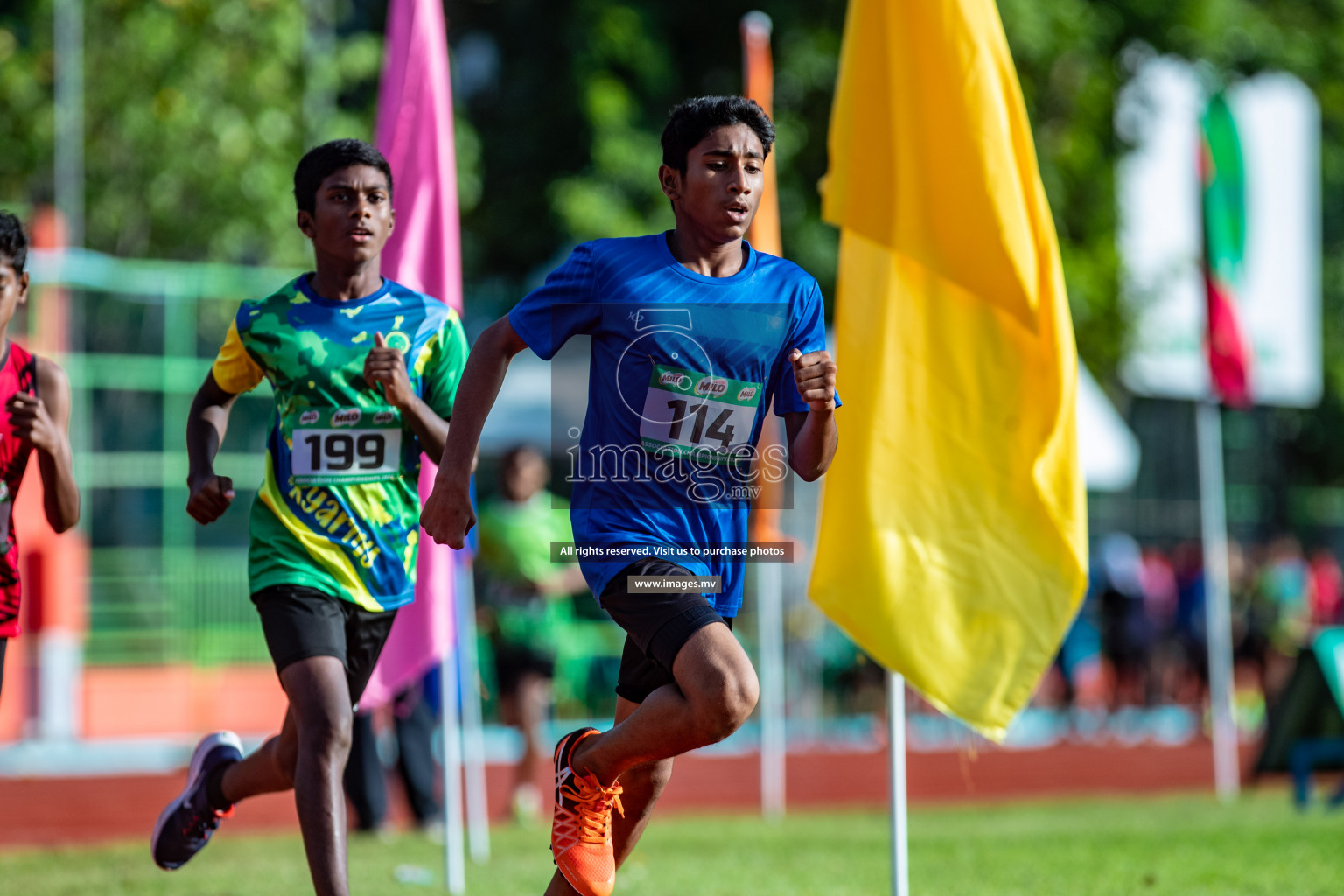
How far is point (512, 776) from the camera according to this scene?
1171 cm

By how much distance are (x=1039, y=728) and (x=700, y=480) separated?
1673 centimetres

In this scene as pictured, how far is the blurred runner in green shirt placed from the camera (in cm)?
1062

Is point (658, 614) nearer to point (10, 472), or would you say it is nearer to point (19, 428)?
point (19, 428)

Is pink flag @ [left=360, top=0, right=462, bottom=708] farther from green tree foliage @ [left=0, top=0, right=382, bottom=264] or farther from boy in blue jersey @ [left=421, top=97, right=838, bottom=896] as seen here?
green tree foliage @ [left=0, top=0, right=382, bottom=264]

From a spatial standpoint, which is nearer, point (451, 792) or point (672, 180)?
point (672, 180)

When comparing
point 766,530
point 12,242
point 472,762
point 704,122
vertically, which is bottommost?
point 472,762

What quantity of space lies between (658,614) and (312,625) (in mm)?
1215

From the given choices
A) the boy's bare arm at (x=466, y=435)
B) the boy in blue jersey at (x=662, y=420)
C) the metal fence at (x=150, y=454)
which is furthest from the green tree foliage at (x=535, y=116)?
the boy's bare arm at (x=466, y=435)

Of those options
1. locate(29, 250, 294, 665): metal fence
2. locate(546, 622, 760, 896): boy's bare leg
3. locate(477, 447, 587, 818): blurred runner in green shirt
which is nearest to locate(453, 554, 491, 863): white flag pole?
locate(477, 447, 587, 818): blurred runner in green shirt

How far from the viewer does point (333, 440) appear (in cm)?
505

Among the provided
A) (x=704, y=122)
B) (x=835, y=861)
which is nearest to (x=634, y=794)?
(x=704, y=122)

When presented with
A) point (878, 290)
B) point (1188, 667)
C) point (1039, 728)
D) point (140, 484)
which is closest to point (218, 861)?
point (878, 290)

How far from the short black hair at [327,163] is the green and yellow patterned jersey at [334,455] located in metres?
0.31

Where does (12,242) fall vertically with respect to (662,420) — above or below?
above
